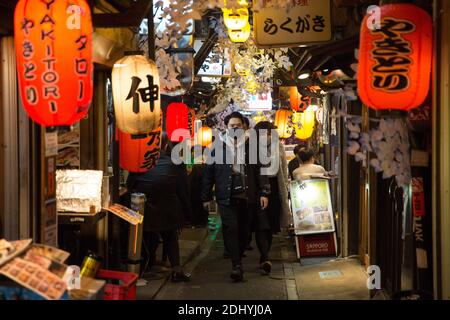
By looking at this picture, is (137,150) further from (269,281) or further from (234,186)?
(269,281)

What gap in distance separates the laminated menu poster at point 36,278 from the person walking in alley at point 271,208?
808 centimetres

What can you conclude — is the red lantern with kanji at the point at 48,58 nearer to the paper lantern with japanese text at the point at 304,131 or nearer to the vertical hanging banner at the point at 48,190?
the vertical hanging banner at the point at 48,190

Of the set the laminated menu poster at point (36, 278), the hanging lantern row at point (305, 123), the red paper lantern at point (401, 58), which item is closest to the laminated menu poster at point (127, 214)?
the laminated menu poster at point (36, 278)

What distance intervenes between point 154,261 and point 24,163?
6.64m

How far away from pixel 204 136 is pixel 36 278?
2292 cm

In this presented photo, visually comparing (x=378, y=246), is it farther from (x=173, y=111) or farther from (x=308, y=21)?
(x=173, y=111)

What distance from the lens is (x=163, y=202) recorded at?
12578 millimetres

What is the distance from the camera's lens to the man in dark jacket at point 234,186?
504 inches

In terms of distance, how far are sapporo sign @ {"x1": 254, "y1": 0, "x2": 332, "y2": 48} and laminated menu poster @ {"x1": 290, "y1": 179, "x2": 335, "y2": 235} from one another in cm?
395

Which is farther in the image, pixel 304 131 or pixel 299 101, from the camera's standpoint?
pixel 304 131

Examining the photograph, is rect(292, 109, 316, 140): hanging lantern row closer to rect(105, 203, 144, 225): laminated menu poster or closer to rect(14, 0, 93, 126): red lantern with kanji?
rect(105, 203, 144, 225): laminated menu poster

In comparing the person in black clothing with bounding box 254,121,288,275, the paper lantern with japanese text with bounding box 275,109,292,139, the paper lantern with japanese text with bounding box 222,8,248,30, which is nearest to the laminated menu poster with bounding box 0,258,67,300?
the person in black clothing with bounding box 254,121,288,275

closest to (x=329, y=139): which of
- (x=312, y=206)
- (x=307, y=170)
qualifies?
(x=307, y=170)
